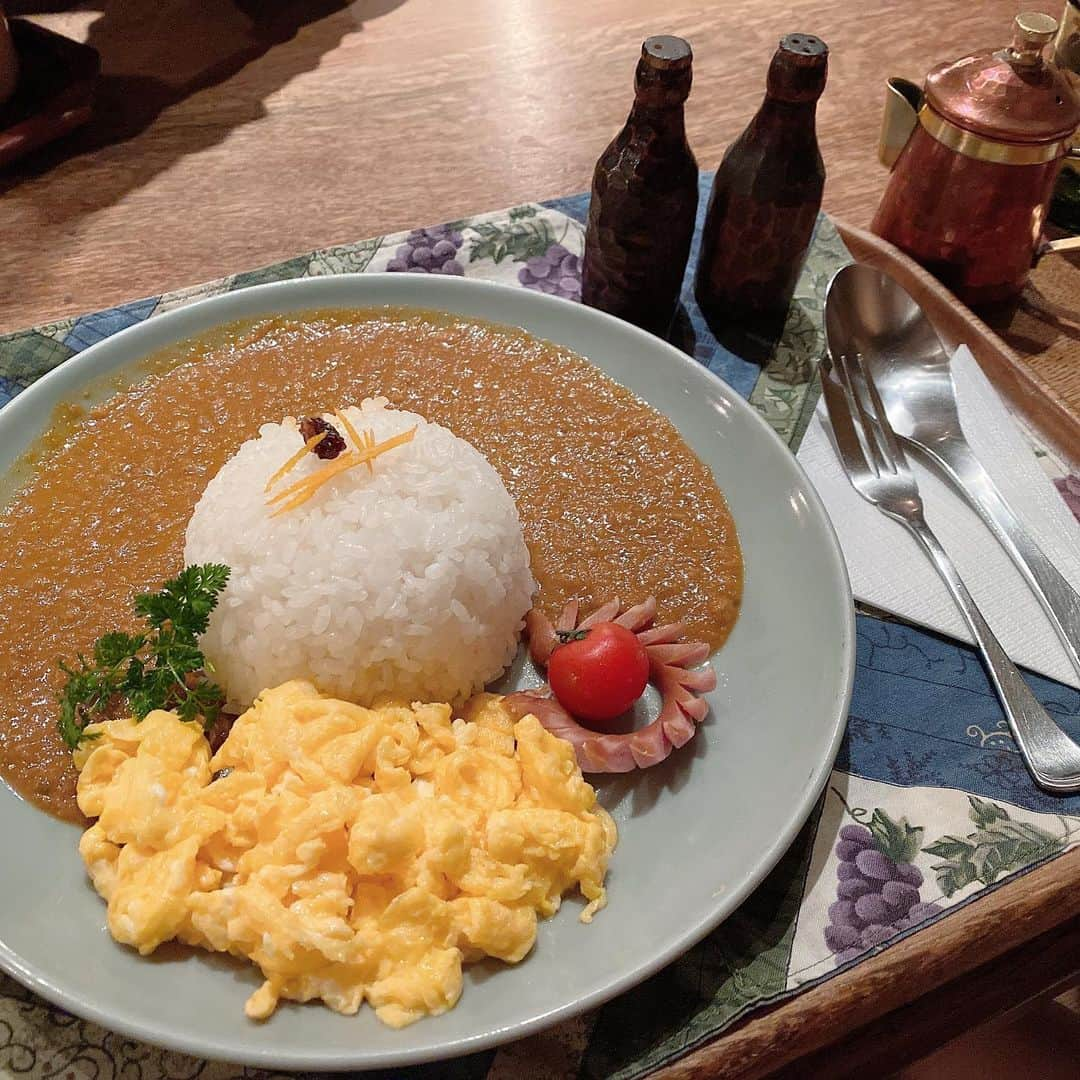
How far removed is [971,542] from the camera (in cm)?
207

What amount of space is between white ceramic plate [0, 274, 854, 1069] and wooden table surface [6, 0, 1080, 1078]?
700 mm

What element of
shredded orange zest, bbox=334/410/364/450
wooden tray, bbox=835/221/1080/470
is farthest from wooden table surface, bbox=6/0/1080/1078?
shredded orange zest, bbox=334/410/364/450

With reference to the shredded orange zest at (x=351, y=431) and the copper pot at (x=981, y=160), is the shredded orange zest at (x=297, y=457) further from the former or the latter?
the copper pot at (x=981, y=160)

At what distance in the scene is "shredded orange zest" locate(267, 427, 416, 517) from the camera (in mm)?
1775

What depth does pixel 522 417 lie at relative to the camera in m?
2.18

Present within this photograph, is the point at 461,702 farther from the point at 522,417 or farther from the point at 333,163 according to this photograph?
the point at 333,163

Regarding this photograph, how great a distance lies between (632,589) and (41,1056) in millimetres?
1225

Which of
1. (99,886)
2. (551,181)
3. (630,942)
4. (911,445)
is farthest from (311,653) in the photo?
(551,181)

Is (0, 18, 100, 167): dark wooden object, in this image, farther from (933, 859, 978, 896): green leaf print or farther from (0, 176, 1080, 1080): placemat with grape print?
(933, 859, 978, 896): green leaf print

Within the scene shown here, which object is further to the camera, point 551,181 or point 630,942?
point 551,181

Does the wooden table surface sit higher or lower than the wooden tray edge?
higher

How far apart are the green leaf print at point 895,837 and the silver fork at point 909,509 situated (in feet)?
0.89

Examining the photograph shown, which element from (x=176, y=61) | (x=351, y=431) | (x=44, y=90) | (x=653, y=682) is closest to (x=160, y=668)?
(x=351, y=431)


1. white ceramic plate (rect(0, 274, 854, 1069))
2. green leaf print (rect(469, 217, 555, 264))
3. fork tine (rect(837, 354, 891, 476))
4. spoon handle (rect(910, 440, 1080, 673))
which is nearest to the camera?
white ceramic plate (rect(0, 274, 854, 1069))
